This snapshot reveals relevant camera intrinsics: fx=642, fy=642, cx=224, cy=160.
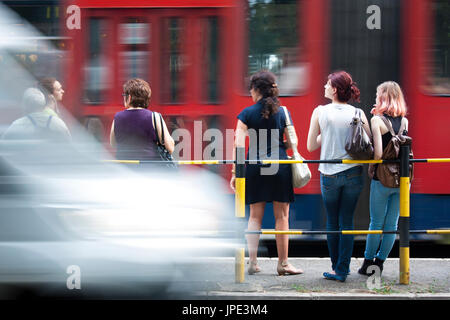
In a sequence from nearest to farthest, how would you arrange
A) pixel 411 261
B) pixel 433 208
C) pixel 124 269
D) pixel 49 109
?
pixel 124 269 < pixel 49 109 < pixel 411 261 < pixel 433 208

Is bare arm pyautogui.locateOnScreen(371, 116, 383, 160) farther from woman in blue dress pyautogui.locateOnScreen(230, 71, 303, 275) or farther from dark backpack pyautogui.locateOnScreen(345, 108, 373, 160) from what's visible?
woman in blue dress pyautogui.locateOnScreen(230, 71, 303, 275)

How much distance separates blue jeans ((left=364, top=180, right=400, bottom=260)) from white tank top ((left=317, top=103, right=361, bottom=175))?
0.41m

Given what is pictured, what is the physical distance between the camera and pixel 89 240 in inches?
150

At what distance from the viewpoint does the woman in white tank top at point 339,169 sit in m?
5.66

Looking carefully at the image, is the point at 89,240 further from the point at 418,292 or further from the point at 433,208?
the point at 433,208

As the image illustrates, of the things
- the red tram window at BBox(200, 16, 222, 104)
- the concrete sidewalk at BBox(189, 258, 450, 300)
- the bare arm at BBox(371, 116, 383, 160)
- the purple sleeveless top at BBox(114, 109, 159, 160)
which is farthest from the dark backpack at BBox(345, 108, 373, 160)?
the red tram window at BBox(200, 16, 222, 104)

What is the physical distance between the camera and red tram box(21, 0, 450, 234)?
736 centimetres

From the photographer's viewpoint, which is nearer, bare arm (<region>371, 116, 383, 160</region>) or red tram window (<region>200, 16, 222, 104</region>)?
bare arm (<region>371, 116, 383, 160</region>)

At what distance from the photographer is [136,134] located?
5805 millimetres

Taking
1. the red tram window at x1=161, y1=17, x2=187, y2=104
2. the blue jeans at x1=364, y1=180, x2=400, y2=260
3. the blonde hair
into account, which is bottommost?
the blue jeans at x1=364, y1=180, x2=400, y2=260

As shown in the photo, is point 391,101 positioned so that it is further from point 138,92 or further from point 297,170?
point 138,92

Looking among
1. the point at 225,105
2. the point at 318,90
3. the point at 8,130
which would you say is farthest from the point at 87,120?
the point at 8,130

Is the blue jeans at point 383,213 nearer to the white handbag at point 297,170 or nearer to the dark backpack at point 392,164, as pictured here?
the dark backpack at point 392,164

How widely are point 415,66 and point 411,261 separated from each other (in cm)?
227
